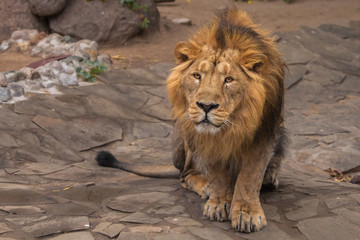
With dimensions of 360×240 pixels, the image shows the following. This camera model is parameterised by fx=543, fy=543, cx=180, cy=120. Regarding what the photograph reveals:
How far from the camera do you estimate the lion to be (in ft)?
11.3

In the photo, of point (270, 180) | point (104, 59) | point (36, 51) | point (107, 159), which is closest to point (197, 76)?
point (270, 180)

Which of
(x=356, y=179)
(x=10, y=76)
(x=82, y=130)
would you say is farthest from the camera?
(x=10, y=76)

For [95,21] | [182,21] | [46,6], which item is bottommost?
[182,21]

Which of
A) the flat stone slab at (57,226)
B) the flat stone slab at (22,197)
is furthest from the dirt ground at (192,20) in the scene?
the flat stone slab at (57,226)

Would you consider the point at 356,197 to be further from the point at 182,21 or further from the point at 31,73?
the point at 182,21

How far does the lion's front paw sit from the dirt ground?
4.71 metres

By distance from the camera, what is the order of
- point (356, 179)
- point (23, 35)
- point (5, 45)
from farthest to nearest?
point (23, 35) < point (5, 45) < point (356, 179)

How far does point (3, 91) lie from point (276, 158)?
3.75 meters

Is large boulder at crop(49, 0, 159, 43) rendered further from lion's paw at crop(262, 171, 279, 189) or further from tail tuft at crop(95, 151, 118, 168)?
lion's paw at crop(262, 171, 279, 189)

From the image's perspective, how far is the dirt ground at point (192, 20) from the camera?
8.85m

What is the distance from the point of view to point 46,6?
914 cm

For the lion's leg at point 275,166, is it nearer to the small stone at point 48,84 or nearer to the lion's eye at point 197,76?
the lion's eye at point 197,76

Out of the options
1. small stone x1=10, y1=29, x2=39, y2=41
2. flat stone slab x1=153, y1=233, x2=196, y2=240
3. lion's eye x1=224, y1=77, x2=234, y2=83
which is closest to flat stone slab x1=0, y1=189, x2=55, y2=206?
flat stone slab x1=153, y1=233, x2=196, y2=240

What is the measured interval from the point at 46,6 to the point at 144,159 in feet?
14.4
